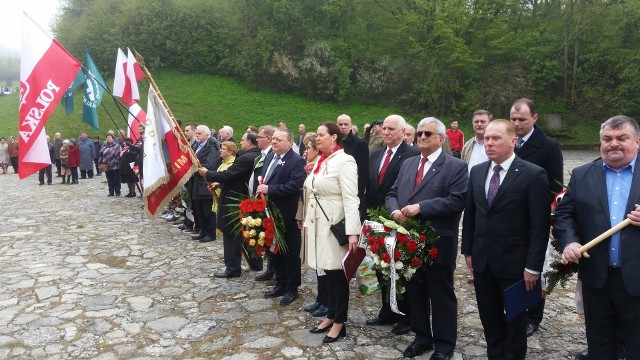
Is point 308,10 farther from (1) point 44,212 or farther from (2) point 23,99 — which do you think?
(2) point 23,99

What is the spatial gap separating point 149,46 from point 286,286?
1244 inches

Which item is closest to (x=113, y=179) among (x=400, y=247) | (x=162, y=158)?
(x=162, y=158)

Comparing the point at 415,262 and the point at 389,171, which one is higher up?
the point at 389,171

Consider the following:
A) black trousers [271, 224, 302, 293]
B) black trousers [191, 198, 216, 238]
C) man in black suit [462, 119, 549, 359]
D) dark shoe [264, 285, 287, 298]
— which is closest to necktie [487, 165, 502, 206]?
man in black suit [462, 119, 549, 359]

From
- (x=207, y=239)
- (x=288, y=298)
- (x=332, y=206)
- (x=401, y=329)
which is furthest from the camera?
(x=207, y=239)

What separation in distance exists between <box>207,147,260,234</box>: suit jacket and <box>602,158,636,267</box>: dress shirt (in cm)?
447

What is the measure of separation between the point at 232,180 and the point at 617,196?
4.71 meters

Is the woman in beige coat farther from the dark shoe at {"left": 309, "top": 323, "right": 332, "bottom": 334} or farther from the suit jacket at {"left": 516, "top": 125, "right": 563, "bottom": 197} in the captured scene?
the suit jacket at {"left": 516, "top": 125, "right": 563, "bottom": 197}

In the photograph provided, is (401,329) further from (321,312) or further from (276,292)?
(276,292)

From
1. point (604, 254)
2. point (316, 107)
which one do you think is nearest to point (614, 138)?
point (604, 254)

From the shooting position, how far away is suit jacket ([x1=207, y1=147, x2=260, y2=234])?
22.3ft

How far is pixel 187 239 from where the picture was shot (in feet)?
31.7

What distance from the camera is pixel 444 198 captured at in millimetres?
4301

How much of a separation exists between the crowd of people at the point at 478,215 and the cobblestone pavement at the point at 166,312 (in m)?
0.27
